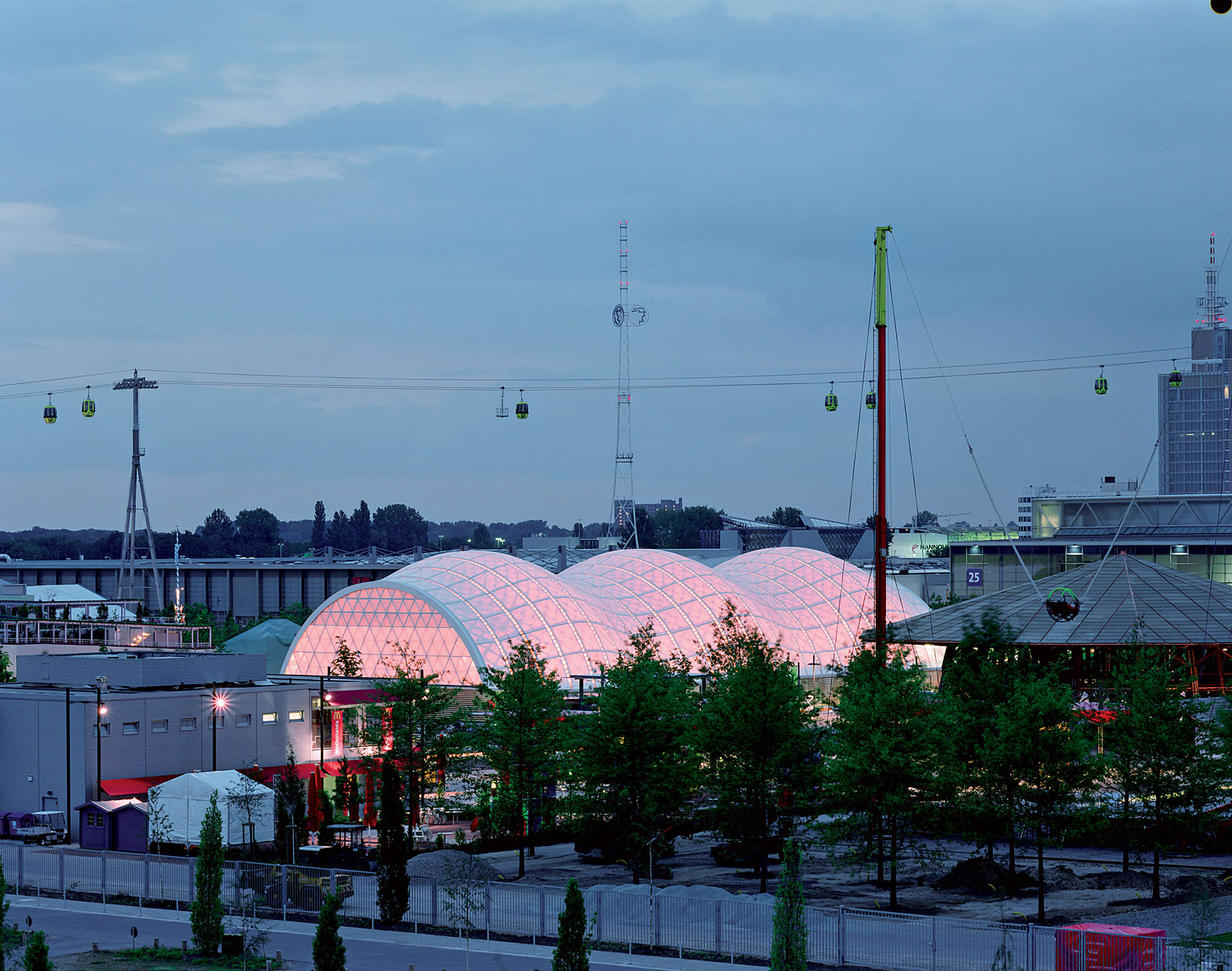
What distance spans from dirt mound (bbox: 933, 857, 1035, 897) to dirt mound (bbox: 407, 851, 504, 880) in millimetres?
13874

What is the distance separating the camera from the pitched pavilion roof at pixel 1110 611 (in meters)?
75.1

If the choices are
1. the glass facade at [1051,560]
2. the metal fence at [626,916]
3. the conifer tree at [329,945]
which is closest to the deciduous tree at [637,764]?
the metal fence at [626,916]

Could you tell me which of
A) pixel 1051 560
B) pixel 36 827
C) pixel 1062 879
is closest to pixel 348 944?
pixel 36 827

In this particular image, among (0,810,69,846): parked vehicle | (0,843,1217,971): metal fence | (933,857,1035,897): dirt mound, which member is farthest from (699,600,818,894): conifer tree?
(0,810,69,846): parked vehicle

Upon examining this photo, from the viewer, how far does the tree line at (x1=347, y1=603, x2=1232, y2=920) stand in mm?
43562

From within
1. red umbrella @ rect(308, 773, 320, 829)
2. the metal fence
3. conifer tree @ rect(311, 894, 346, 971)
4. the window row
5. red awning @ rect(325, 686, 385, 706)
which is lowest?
red umbrella @ rect(308, 773, 320, 829)

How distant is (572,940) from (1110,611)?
55.2 metres

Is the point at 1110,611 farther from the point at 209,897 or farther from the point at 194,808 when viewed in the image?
the point at 209,897

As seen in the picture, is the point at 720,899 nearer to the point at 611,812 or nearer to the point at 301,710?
the point at 611,812

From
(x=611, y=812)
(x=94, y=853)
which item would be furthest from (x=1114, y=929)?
(x=94, y=853)

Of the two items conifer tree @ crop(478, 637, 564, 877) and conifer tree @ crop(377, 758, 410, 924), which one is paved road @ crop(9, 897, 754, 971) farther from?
conifer tree @ crop(478, 637, 564, 877)

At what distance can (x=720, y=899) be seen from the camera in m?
36.8

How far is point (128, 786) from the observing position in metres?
55.9

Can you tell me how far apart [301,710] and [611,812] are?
816 inches
